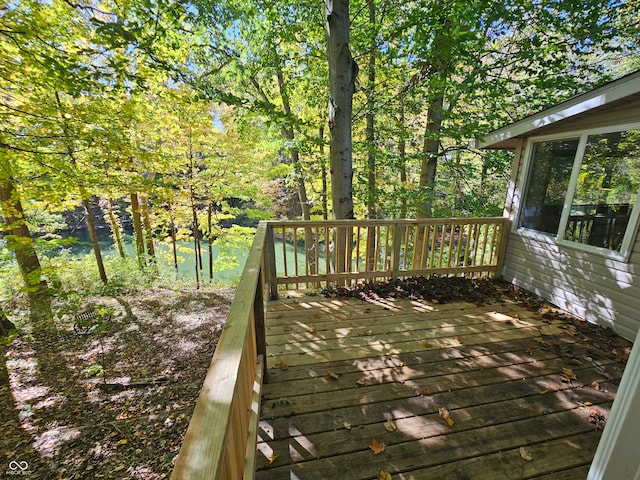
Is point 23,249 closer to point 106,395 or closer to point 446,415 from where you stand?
point 106,395

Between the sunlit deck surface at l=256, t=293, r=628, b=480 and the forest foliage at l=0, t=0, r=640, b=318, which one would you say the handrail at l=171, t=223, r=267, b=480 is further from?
the forest foliage at l=0, t=0, r=640, b=318

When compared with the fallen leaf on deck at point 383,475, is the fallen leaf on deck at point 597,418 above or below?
above

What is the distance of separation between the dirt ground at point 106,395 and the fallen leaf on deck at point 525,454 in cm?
299

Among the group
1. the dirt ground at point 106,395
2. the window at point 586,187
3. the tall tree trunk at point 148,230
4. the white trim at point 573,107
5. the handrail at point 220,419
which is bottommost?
the dirt ground at point 106,395

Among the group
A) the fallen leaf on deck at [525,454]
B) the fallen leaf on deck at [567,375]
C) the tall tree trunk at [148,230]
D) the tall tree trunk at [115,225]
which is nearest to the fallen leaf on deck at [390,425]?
the fallen leaf on deck at [525,454]

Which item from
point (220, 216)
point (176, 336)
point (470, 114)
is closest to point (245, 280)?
point (176, 336)

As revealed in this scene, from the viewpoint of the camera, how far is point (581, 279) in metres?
3.25

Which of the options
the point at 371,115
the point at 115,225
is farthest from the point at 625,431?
the point at 115,225

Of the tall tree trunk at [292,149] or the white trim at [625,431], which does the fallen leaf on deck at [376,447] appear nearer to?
the white trim at [625,431]

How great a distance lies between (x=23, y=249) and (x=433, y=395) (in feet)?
24.2

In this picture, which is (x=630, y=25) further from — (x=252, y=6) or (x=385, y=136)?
(x=252, y=6)

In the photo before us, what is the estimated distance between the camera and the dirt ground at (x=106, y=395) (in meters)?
2.73

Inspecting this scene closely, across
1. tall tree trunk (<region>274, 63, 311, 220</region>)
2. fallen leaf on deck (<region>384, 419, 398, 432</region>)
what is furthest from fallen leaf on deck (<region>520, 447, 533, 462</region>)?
tall tree trunk (<region>274, 63, 311, 220</region>)

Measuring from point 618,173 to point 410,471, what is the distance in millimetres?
3785
